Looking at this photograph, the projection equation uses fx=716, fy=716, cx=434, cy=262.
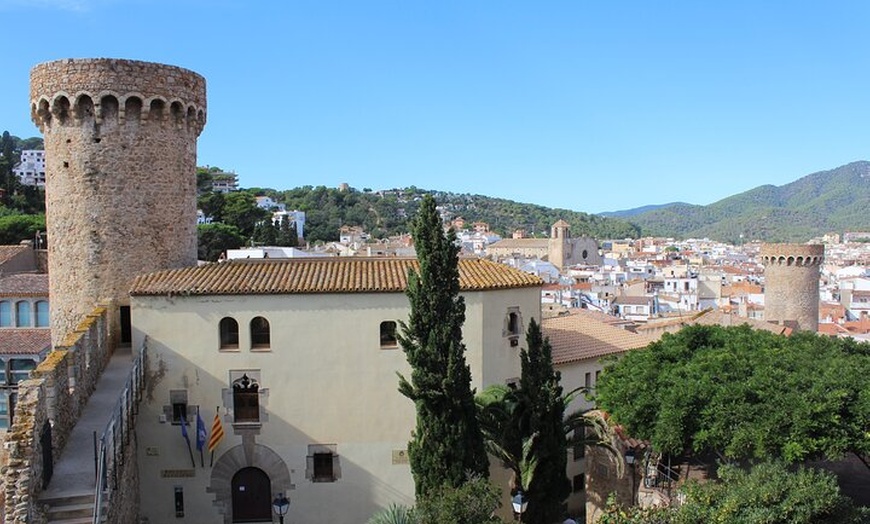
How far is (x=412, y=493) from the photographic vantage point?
19078 millimetres

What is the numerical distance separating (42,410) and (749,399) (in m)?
14.3

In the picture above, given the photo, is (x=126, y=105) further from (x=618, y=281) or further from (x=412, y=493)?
(x=618, y=281)

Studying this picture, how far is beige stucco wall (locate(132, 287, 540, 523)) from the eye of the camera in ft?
60.4

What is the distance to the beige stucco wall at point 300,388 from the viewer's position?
1841 cm

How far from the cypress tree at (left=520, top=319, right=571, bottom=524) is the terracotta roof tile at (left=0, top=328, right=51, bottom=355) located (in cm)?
2039

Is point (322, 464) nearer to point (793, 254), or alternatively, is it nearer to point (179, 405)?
point (179, 405)

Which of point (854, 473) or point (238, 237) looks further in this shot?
point (238, 237)

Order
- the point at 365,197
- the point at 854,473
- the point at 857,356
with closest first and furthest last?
the point at 857,356 → the point at 854,473 → the point at 365,197

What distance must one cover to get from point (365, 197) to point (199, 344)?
172199 mm

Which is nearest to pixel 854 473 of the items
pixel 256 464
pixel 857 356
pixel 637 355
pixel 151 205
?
pixel 857 356

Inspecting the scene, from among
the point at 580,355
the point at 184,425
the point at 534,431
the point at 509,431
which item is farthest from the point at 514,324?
the point at 184,425

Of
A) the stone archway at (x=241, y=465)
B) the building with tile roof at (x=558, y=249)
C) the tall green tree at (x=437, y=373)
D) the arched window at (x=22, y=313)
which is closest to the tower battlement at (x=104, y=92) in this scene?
the tall green tree at (x=437, y=373)

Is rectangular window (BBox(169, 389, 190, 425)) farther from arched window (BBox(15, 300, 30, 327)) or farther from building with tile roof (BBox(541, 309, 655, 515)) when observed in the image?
arched window (BBox(15, 300, 30, 327))

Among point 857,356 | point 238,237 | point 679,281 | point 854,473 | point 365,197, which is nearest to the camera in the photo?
point 857,356
